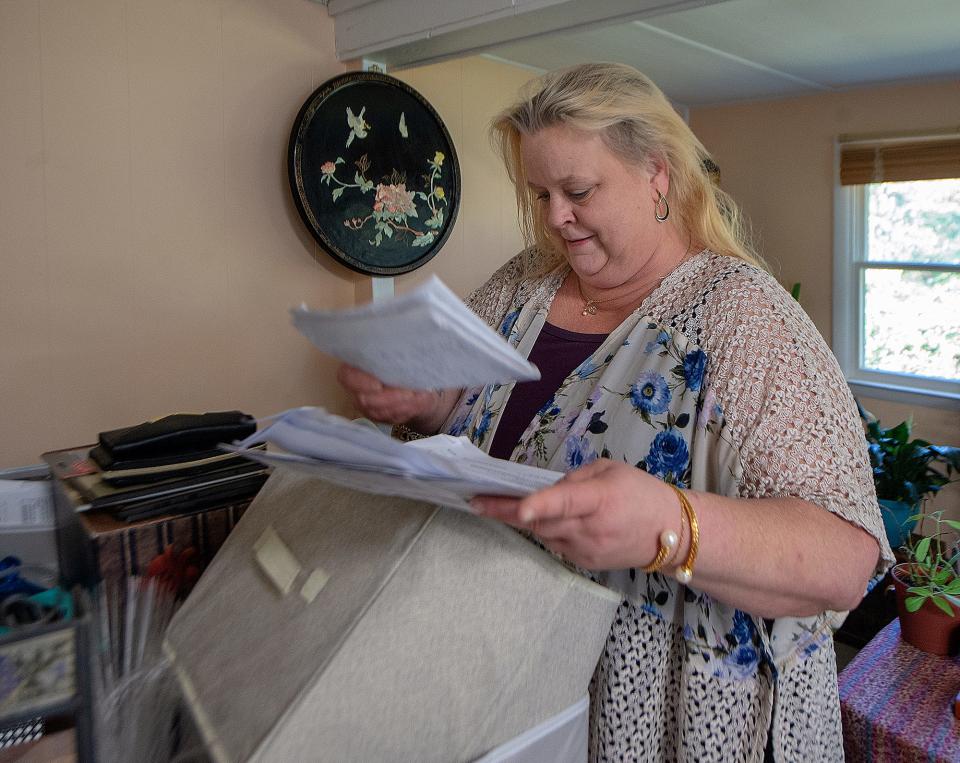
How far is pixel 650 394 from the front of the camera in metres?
0.97

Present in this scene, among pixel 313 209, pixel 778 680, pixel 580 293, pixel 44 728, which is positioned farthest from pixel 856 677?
pixel 313 209

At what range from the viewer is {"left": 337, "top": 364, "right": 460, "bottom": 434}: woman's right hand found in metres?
1.00

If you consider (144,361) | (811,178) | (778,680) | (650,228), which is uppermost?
(811,178)

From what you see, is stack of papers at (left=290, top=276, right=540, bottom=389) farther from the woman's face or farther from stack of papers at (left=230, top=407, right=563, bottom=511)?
the woman's face

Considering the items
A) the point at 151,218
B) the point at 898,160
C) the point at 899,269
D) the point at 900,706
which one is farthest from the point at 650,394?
the point at 899,269

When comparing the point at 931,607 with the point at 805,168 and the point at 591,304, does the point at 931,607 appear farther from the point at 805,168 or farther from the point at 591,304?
the point at 805,168

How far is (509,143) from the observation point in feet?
4.41

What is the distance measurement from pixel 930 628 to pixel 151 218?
206 centimetres

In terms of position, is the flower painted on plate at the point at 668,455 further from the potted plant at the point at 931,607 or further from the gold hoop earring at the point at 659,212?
the potted plant at the point at 931,607

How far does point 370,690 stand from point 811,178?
4.40m

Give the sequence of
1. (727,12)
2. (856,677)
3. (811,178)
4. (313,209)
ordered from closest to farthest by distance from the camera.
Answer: (856,677) → (313,209) → (727,12) → (811,178)

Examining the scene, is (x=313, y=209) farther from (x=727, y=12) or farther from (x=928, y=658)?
(x=928, y=658)

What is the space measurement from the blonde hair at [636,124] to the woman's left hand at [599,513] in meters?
0.54

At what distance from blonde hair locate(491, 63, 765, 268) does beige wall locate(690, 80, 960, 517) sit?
3.39 m
